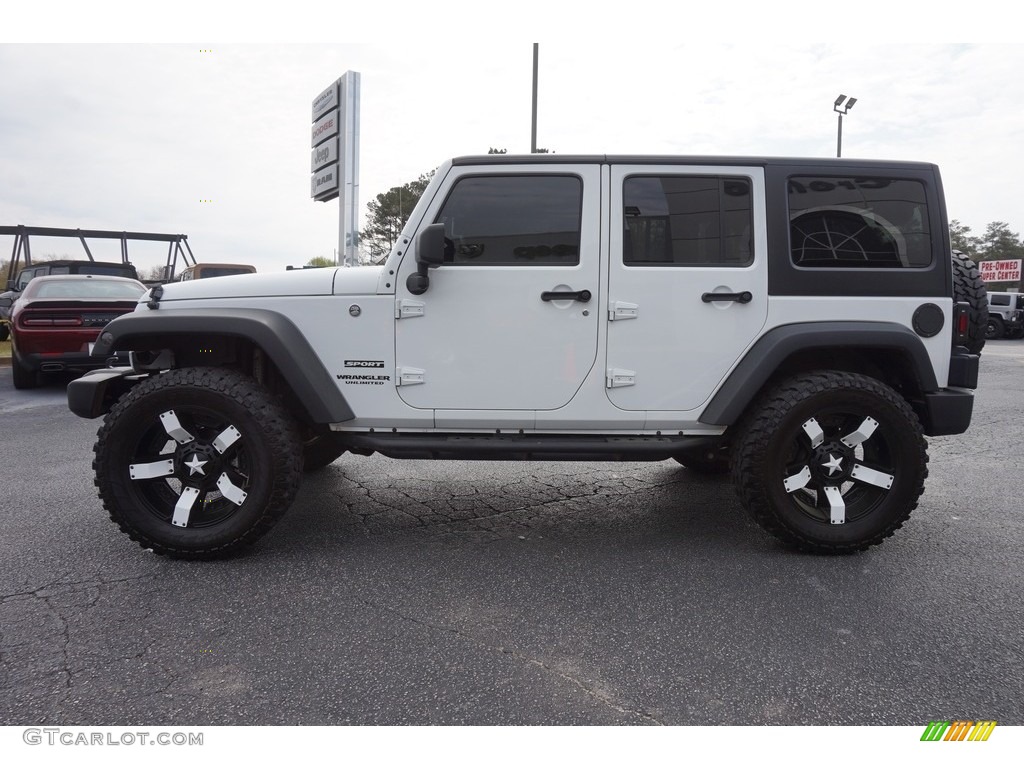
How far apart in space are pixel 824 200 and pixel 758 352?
0.87 meters

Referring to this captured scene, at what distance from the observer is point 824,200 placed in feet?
11.4

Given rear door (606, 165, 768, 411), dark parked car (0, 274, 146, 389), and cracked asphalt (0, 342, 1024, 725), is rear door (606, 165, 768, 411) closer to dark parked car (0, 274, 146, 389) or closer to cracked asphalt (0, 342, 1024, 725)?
cracked asphalt (0, 342, 1024, 725)

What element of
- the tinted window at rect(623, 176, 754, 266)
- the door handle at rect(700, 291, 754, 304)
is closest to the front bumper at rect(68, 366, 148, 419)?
the tinted window at rect(623, 176, 754, 266)

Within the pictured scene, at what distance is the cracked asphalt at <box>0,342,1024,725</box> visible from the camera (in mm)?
2186

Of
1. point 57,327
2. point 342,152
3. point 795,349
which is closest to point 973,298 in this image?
point 795,349

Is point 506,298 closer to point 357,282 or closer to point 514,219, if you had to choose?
point 514,219

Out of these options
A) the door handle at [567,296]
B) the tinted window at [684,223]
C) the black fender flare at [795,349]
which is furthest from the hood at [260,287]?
the black fender flare at [795,349]

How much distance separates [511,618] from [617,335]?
57.7 inches

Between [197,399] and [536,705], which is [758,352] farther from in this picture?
[197,399]

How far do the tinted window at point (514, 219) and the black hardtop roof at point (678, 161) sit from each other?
85 millimetres

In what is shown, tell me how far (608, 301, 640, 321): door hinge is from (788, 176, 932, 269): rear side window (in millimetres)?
878

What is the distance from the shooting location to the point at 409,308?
3420mm

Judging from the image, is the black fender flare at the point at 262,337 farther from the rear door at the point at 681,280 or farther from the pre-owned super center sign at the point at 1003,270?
the pre-owned super center sign at the point at 1003,270

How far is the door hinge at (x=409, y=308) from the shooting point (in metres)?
3.42
